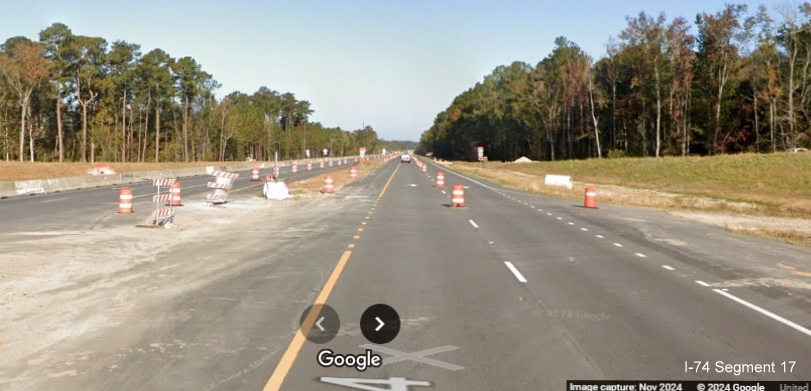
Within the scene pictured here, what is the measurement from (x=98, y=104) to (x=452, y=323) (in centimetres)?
10101

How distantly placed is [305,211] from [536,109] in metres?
88.7

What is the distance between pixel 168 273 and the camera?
11.2 m

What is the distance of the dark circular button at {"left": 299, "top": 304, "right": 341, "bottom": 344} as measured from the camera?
23.3ft

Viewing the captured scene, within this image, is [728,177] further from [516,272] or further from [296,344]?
[296,344]

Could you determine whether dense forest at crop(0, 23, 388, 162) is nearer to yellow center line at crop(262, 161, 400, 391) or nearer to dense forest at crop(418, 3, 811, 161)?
dense forest at crop(418, 3, 811, 161)

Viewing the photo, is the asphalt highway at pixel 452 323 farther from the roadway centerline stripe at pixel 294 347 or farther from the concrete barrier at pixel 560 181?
the concrete barrier at pixel 560 181

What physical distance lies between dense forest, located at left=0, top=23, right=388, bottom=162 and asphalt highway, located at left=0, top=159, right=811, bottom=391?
7226 cm

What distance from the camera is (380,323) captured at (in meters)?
7.81

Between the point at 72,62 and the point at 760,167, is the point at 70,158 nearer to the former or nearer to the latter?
the point at 72,62

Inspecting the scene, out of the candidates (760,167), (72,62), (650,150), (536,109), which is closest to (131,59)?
(72,62)

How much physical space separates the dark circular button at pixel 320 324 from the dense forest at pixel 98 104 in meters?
74.5

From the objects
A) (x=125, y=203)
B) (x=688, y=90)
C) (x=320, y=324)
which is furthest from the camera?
(x=688, y=90)

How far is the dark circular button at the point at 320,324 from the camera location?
7094 millimetres

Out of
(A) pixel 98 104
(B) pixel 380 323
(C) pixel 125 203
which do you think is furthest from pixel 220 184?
(A) pixel 98 104
